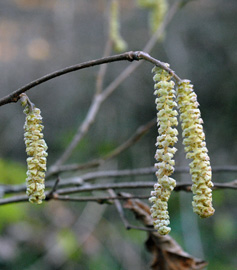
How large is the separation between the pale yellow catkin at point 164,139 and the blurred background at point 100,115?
5.29ft

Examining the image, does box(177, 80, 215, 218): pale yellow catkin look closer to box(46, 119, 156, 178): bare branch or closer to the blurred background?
box(46, 119, 156, 178): bare branch

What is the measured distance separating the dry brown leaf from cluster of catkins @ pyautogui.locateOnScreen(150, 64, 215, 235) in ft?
1.12

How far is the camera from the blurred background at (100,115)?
89.9 inches

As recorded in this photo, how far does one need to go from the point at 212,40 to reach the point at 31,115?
3023mm

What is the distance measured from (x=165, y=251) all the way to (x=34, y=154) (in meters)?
0.45

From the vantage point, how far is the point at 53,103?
3.52 metres

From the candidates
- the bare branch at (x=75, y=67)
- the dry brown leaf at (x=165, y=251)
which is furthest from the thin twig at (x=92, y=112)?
the bare branch at (x=75, y=67)

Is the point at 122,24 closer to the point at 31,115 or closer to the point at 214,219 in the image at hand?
the point at 214,219

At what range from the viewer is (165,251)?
0.83 metres

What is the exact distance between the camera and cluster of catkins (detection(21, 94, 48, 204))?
49cm

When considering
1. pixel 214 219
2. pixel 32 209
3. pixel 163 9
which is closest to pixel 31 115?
pixel 163 9

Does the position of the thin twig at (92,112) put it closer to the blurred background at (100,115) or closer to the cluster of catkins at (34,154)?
the cluster of catkins at (34,154)

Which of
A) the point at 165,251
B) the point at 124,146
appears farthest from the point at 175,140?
the point at 124,146

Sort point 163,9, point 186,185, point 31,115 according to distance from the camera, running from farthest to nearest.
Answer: point 163,9 → point 186,185 → point 31,115
